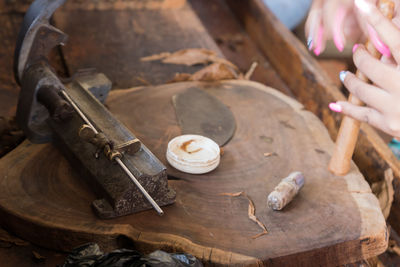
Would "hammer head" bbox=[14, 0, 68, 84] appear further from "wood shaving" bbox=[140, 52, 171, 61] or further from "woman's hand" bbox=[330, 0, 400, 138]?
"woman's hand" bbox=[330, 0, 400, 138]

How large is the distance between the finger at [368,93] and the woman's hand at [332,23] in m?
0.11

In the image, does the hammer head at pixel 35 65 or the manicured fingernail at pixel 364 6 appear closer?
the manicured fingernail at pixel 364 6

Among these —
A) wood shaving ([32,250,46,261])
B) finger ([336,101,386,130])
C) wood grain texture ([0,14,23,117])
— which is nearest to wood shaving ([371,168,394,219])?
finger ([336,101,386,130])

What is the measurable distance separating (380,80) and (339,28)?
0.25m

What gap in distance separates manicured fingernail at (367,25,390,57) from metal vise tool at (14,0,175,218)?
0.72 metres

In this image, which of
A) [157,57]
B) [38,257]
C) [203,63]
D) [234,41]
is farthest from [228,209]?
[234,41]

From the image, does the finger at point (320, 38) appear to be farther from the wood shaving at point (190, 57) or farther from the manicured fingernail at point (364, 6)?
the wood shaving at point (190, 57)

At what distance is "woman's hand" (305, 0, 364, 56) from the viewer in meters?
1.38

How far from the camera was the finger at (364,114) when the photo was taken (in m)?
1.27

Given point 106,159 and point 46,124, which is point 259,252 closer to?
point 106,159

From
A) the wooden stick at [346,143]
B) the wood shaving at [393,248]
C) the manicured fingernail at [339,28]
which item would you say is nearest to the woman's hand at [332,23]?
the manicured fingernail at [339,28]

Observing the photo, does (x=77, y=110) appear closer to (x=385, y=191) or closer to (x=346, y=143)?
(x=346, y=143)

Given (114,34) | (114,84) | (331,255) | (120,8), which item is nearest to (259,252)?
(331,255)

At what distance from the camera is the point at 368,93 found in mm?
1267
